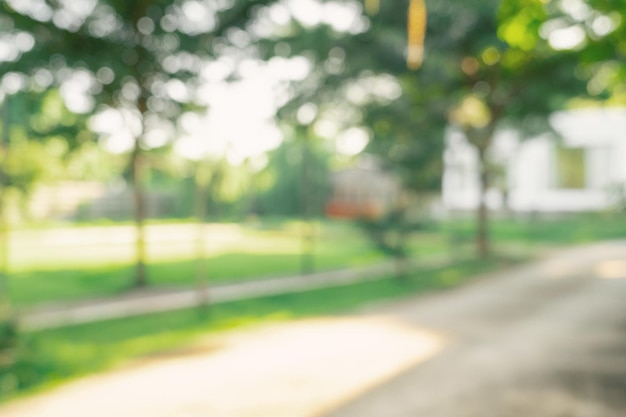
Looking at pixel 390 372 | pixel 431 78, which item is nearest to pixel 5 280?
pixel 390 372

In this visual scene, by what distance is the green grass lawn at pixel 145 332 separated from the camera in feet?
20.6

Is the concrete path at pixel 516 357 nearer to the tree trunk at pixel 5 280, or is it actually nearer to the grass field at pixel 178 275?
the grass field at pixel 178 275

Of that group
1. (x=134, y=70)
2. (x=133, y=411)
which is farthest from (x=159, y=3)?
(x=133, y=411)

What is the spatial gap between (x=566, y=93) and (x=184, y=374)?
14345mm

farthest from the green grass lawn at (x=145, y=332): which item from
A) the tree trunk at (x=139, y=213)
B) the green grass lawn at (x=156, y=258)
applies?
the tree trunk at (x=139, y=213)

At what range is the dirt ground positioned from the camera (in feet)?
16.3

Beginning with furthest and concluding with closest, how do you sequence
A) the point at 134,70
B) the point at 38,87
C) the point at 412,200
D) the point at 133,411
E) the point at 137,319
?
the point at 412,200 → the point at 134,70 → the point at 38,87 → the point at 137,319 → the point at 133,411

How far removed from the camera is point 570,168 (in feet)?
112

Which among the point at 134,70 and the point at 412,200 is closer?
the point at 134,70

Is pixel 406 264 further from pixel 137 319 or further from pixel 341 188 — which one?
pixel 341 188

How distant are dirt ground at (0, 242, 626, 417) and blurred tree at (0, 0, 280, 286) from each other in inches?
214

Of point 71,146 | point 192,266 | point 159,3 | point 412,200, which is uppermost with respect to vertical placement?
point 159,3

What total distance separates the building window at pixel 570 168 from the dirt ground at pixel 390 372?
85.6 ft

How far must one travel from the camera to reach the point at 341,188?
145 ft
